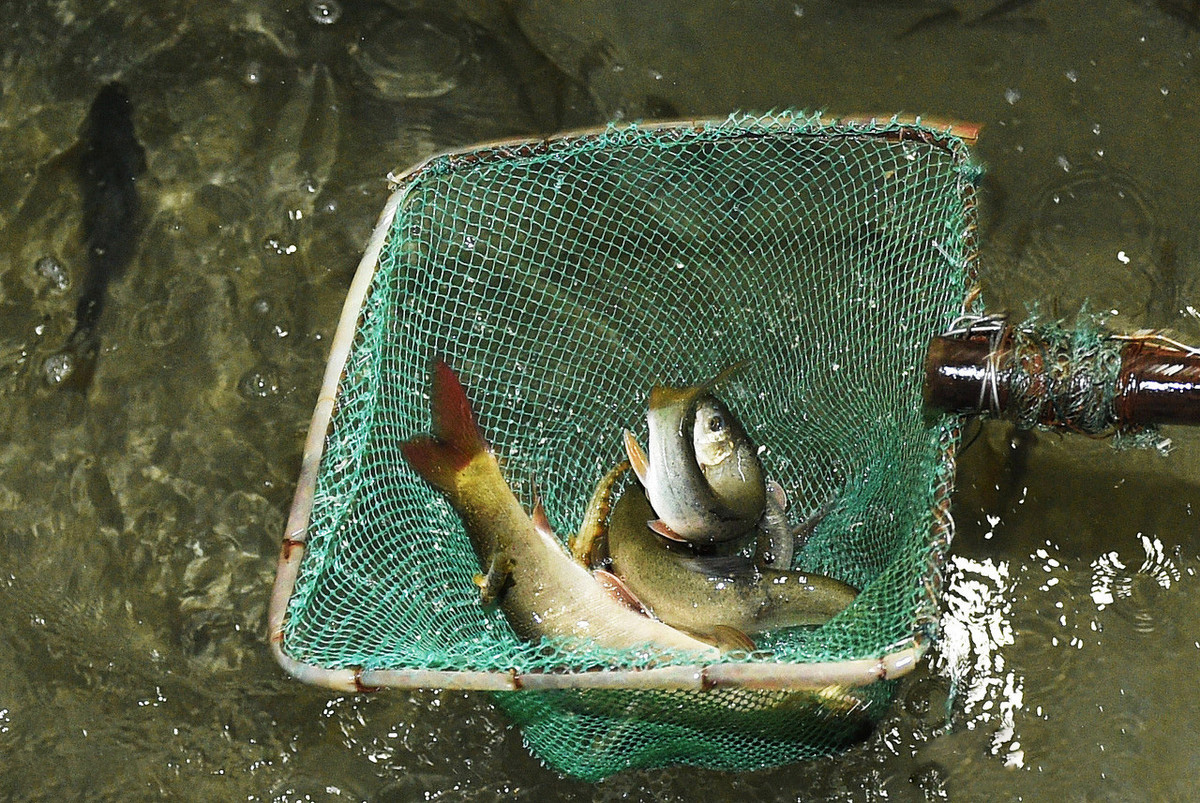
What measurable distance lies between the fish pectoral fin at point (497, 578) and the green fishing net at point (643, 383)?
0.35ft

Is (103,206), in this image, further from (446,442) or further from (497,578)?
(497,578)

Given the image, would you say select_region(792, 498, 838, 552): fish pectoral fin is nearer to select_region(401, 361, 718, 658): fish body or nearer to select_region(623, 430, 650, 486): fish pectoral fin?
select_region(623, 430, 650, 486): fish pectoral fin

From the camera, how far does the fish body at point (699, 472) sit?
93.0 inches

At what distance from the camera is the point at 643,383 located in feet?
9.48

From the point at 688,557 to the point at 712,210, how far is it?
3.08 feet

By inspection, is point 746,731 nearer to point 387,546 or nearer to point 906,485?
point 906,485

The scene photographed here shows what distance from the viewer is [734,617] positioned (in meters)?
2.35

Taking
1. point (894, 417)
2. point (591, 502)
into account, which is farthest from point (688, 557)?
point (894, 417)

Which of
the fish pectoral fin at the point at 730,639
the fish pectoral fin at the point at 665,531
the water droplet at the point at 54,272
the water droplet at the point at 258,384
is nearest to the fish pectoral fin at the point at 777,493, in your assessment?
the fish pectoral fin at the point at 665,531

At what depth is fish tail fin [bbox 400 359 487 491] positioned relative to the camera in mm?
2393

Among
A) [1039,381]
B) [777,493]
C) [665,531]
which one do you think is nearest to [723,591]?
[665,531]

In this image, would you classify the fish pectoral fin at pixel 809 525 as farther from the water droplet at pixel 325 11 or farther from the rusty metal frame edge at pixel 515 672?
the water droplet at pixel 325 11

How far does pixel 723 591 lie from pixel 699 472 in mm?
242

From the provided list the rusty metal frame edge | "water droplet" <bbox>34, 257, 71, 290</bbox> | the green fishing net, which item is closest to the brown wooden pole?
the green fishing net
